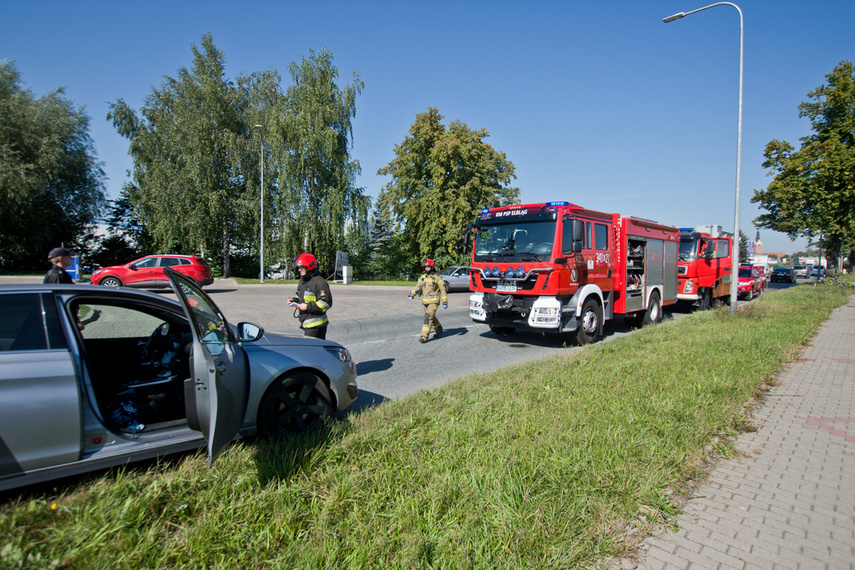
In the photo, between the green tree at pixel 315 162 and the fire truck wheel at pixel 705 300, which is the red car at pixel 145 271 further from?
the fire truck wheel at pixel 705 300

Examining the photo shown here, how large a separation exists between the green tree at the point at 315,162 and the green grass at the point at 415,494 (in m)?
30.7

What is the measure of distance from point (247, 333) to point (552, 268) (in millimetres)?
6224

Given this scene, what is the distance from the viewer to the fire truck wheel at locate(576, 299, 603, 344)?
9445 mm

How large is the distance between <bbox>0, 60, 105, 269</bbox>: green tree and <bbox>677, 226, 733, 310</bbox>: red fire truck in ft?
121

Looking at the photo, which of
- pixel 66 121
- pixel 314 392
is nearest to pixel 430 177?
pixel 66 121

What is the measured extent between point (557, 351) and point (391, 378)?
3.82 metres

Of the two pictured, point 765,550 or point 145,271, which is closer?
point 765,550

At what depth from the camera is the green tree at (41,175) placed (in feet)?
97.3

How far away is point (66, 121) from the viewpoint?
32375 mm

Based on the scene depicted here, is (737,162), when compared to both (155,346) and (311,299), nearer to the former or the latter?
(311,299)

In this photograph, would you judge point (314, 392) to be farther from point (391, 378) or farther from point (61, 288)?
point (391, 378)

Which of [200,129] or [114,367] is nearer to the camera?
[114,367]

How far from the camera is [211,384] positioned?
2.57m

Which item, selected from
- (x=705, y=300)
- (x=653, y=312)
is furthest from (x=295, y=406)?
(x=705, y=300)
